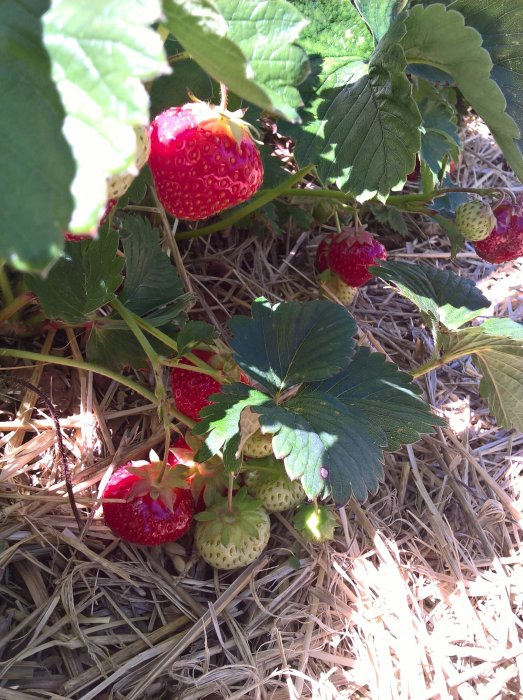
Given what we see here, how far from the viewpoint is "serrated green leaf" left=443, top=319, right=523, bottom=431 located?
3.36 ft

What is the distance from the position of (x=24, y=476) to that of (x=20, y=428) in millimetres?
75

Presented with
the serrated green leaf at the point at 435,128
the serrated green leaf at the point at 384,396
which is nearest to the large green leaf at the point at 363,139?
the serrated green leaf at the point at 435,128

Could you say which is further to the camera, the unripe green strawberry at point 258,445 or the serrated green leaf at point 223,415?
the unripe green strawberry at point 258,445

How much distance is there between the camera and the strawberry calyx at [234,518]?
3.30ft

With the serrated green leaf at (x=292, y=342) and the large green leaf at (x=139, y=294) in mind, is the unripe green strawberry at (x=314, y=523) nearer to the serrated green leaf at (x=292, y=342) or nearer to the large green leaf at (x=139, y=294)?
the serrated green leaf at (x=292, y=342)

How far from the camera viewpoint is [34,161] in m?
0.40

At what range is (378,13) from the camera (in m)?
0.91

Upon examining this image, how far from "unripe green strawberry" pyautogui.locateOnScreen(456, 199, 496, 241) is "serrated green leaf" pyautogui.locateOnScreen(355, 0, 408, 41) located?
405 mm

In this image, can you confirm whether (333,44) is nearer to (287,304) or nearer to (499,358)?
(287,304)

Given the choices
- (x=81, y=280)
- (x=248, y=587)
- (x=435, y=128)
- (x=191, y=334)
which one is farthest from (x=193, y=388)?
(x=435, y=128)

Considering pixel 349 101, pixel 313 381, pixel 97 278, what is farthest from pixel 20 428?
pixel 349 101

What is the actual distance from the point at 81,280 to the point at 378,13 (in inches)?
21.1

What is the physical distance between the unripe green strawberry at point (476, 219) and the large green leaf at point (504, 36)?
302 millimetres

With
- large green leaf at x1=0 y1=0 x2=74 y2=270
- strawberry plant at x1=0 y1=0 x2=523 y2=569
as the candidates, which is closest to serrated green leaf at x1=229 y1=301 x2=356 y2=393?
strawberry plant at x1=0 y1=0 x2=523 y2=569
